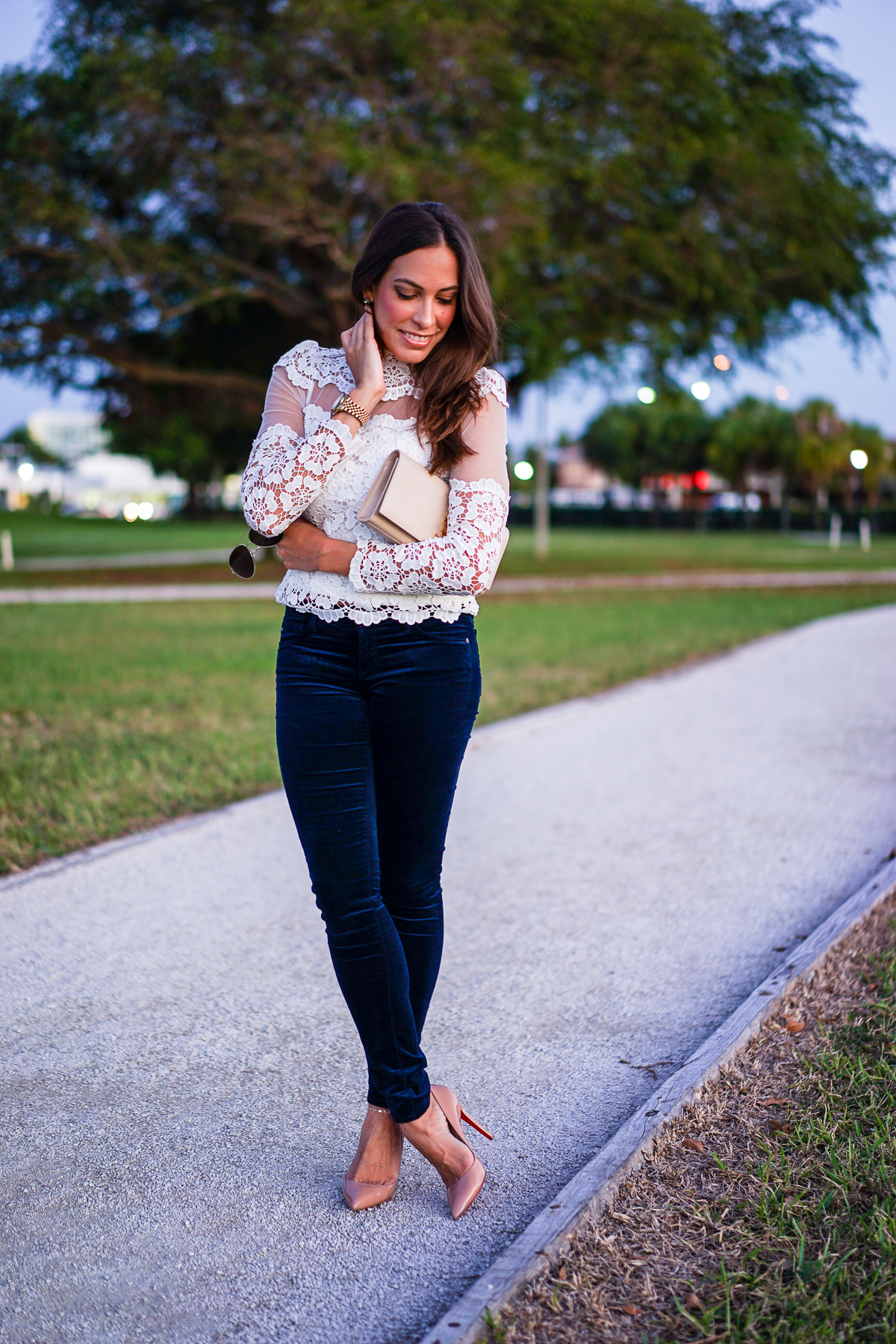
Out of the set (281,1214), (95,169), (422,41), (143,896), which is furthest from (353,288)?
(95,169)

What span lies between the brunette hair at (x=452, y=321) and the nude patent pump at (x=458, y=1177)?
1359 millimetres

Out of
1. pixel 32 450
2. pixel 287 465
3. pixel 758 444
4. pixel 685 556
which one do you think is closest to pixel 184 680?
pixel 287 465

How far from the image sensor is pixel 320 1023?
3.26m

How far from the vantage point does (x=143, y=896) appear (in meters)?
4.26

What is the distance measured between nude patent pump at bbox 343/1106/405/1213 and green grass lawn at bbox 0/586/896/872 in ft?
8.71

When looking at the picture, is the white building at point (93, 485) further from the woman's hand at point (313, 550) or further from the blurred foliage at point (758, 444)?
the woman's hand at point (313, 550)

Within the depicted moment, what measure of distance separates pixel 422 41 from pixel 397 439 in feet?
52.3

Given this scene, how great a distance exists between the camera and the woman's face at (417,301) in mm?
2312

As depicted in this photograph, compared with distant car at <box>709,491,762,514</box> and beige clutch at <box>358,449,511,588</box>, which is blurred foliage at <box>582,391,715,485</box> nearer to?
distant car at <box>709,491,762,514</box>

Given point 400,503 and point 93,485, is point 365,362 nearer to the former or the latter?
point 400,503

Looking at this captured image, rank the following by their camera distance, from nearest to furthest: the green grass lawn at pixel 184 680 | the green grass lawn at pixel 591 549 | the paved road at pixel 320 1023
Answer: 1. the paved road at pixel 320 1023
2. the green grass lawn at pixel 184 680
3. the green grass lawn at pixel 591 549

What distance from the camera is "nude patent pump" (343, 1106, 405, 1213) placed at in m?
2.36

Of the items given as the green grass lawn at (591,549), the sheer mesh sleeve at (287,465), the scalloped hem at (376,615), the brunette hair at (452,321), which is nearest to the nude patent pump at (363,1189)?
the scalloped hem at (376,615)

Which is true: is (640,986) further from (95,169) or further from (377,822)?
(95,169)
